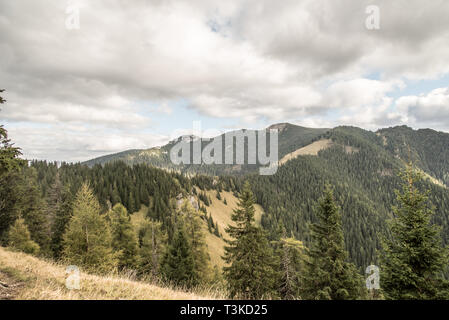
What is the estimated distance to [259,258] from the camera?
20344 mm

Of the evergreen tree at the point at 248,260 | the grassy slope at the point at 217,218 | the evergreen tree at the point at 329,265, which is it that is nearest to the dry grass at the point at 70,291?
the evergreen tree at the point at 329,265

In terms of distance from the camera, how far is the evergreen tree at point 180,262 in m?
23.6

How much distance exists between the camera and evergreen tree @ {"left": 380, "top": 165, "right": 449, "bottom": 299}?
1137 cm

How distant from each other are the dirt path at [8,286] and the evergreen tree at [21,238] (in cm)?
2494

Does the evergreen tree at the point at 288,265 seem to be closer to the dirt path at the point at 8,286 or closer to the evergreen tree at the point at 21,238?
the dirt path at the point at 8,286

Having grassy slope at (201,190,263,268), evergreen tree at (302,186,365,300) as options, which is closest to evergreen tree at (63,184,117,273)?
evergreen tree at (302,186,365,300)

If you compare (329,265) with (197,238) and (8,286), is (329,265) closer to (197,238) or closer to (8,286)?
(197,238)

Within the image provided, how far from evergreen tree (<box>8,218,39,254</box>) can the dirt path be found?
24.9 metres

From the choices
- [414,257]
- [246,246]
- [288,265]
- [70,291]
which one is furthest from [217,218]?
[70,291]

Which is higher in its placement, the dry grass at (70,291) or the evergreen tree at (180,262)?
the dry grass at (70,291)

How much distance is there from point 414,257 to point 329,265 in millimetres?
5886
